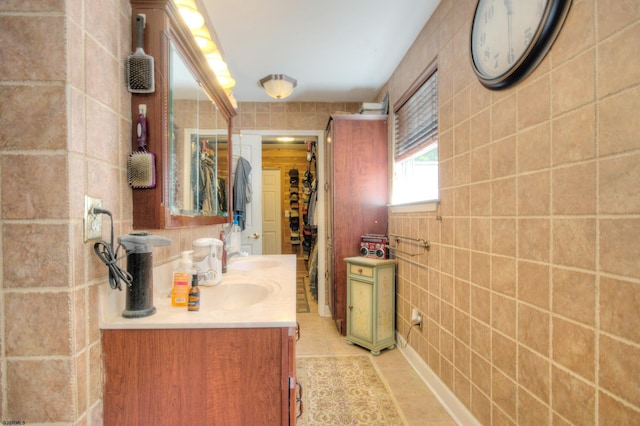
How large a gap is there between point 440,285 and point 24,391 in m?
1.82

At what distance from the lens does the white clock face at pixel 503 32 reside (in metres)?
1.04

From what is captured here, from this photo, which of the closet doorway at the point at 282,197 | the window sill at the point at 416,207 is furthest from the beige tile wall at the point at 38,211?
the closet doorway at the point at 282,197

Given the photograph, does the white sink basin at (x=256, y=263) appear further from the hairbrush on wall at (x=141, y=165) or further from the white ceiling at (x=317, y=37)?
the white ceiling at (x=317, y=37)

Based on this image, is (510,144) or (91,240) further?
(510,144)

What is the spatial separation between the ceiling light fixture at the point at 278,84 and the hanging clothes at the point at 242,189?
0.81 meters

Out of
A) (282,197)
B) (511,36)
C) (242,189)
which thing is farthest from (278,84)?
(282,197)

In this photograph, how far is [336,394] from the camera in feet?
6.06

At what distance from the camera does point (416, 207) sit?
212 cm

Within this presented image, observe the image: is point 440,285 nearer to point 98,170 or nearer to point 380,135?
point 380,135

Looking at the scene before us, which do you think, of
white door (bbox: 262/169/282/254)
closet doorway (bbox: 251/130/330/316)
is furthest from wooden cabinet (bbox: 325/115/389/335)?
white door (bbox: 262/169/282/254)

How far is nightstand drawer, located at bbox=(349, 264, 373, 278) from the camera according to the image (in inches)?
94.6

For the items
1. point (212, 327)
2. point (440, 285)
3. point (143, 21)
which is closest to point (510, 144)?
point (440, 285)

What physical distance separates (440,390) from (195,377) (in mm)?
1572

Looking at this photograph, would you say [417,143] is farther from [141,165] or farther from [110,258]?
[110,258]
